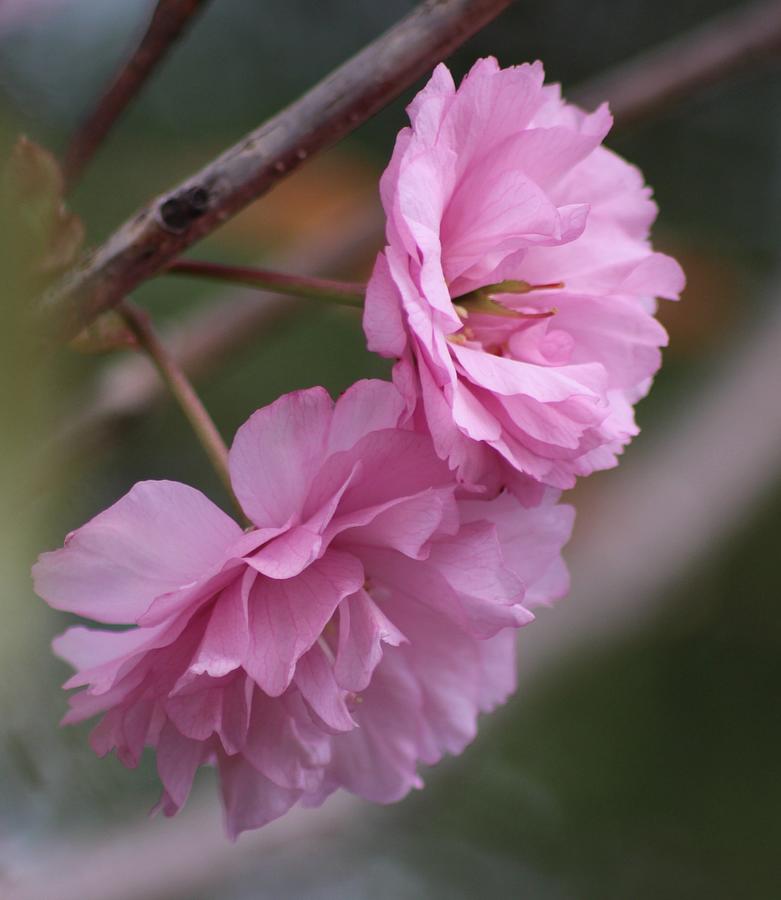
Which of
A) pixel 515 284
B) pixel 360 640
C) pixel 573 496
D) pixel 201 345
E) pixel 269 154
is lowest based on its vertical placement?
pixel 573 496

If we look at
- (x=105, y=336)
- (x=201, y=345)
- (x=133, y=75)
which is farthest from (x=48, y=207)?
(x=201, y=345)

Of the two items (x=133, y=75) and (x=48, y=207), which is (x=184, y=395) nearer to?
(x=48, y=207)

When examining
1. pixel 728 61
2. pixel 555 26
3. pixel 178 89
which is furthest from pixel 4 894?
pixel 555 26

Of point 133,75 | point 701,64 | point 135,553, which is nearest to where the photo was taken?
point 135,553

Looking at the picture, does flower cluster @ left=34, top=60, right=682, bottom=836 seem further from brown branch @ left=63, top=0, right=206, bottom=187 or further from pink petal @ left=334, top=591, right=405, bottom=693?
brown branch @ left=63, top=0, right=206, bottom=187

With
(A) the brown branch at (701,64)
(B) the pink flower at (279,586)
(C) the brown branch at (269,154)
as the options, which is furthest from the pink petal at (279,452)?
(A) the brown branch at (701,64)

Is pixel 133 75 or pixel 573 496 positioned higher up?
pixel 133 75

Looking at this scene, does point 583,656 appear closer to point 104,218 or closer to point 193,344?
point 193,344
